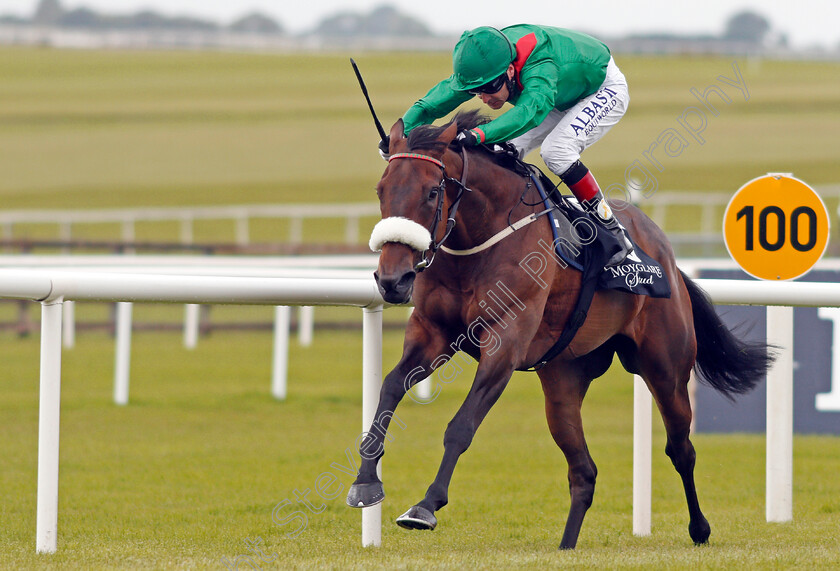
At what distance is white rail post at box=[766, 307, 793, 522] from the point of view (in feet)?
15.9

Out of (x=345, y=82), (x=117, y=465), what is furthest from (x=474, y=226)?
(x=345, y=82)

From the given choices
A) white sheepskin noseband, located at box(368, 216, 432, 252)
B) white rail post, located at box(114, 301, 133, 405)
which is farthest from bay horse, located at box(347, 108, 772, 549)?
white rail post, located at box(114, 301, 133, 405)

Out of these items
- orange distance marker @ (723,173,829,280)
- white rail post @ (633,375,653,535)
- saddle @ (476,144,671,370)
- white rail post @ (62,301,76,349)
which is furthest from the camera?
white rail post @ (62,301,76,349)

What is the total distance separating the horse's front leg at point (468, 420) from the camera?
11.4 ft

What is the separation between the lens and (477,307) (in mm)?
3746

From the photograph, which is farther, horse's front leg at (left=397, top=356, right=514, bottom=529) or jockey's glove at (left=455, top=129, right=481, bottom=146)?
jockey's glove at (left=455, top=129, right=481, bottom=146)

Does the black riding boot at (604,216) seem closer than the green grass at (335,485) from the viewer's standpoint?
No

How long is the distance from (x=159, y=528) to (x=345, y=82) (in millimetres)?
59587

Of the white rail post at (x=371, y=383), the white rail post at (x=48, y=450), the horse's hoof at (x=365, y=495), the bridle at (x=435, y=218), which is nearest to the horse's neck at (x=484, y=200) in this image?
the bridle at (x=435, y=218)

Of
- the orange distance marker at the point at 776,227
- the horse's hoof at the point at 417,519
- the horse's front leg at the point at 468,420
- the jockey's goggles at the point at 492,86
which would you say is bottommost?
the horse's hoof at the point at 417,519

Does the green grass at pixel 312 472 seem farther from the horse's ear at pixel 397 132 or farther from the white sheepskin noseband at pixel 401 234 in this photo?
the horse's ear at pixel 397 132

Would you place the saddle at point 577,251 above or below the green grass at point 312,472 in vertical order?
above

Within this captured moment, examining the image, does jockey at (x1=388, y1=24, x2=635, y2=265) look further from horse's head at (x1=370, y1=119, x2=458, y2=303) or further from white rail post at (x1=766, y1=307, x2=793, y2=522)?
white rail post at (x1=766, y1=307, x2=793, y2=522)

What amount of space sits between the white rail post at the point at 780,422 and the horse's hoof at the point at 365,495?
201 cm
